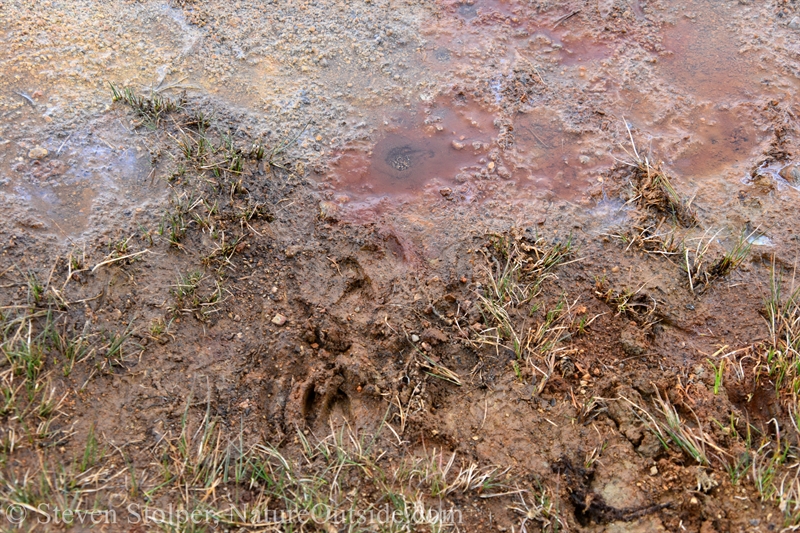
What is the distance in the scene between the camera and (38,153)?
2934 mm

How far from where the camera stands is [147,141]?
3047mm

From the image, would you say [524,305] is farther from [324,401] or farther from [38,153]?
[38,153]

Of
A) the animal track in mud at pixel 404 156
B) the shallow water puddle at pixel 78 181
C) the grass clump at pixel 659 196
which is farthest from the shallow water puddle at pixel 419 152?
the shallow water puddle at pixel 78 181

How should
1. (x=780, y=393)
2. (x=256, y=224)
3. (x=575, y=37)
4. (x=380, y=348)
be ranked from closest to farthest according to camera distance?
1. (x=780, y=393)
2. (x=380, y=348)
3. (x=256, y=224)
4. (x=575, y=37)

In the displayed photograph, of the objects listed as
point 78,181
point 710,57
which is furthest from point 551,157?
point 78,181

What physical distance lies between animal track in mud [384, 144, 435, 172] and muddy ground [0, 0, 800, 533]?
2 cm

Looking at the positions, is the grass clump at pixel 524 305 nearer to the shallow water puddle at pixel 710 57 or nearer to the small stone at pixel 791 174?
the small stone at pixel 791 174

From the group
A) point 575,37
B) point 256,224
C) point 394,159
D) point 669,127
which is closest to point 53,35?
point 256,224

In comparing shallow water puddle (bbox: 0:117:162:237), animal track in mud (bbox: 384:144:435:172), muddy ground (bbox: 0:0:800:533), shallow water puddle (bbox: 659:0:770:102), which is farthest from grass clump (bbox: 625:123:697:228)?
shallow water puddle (bbox: 0:117:162:237)

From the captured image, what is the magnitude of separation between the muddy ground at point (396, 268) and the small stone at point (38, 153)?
0.13ft

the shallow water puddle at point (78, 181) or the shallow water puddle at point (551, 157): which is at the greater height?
the shallow water puddle at point (551, 157)

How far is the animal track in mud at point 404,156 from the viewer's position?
10.3ft

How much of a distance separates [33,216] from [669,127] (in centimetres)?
333

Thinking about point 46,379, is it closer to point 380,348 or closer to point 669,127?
point 380,348
